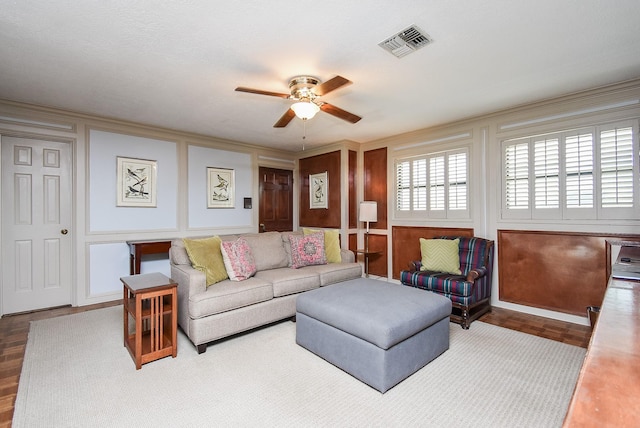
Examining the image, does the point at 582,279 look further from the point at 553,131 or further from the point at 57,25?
the point at 57,25

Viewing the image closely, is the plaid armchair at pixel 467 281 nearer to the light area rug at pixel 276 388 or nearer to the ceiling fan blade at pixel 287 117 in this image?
the light area rug at pixel 276 388

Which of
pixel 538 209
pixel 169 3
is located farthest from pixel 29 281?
pixel 538 209

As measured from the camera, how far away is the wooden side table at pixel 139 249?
12.8ft

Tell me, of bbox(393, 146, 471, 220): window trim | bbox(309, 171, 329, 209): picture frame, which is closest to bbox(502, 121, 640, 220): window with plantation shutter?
bbox(393, 146, 471, 220): window trim

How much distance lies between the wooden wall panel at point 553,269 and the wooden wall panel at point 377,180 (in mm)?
1836

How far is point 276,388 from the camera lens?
2096mm

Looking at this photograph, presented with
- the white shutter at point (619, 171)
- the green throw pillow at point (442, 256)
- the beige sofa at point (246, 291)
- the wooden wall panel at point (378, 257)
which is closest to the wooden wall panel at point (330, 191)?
the wooden wall panel at point (378, 257)

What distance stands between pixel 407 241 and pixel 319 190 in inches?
75.5

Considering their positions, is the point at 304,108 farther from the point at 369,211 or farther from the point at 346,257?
the point at 369,211

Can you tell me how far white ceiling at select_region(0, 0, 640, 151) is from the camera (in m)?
1.93

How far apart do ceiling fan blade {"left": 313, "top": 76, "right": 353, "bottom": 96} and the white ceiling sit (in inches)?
8.8

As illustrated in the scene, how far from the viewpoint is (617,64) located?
2.62m

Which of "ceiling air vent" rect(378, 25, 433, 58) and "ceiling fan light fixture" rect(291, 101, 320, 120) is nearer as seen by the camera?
"ceiling air vent" rect(378, 25, 433, 58)

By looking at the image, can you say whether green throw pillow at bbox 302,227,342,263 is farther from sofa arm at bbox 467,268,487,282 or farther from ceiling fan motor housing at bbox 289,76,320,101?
ceiling fan motor housing at bbox 289,76,320,101
